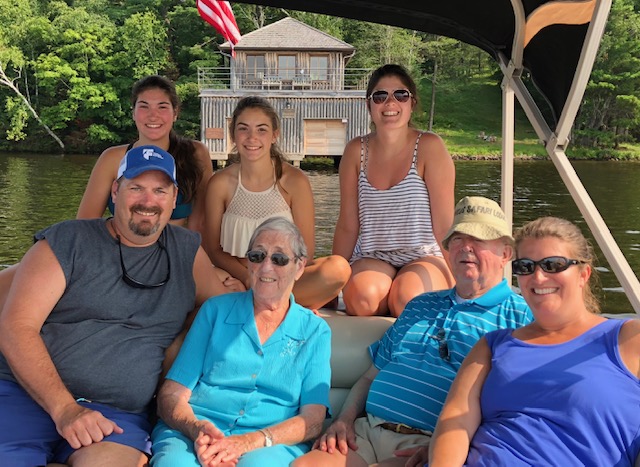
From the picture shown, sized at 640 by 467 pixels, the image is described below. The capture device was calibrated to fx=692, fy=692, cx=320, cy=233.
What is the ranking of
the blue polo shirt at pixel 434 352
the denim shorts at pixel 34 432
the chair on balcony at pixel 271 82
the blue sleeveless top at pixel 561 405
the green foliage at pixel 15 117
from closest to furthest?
the blue sleeveless top at pixel 561 405
the denim shorts at pixel 34 432
the blue polo shirt at pixel 434 352
the chair on balcony at pixel 271 82
the green foliage at pixel 15 117

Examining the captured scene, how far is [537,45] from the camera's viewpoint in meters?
2.92

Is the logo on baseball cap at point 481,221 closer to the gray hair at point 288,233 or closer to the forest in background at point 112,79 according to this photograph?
the gray hair at point 288,233

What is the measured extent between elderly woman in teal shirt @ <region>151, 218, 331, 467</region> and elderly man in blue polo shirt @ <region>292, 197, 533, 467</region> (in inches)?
5.3

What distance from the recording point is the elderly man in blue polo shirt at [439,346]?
2.17 meters

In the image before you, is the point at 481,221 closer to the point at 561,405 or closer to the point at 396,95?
the point at 561,405

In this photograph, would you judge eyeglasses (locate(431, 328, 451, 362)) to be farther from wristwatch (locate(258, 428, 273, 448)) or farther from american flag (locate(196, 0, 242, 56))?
american flag (locate(196, 0, 242, 56))

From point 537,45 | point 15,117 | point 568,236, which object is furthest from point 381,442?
point 15,117

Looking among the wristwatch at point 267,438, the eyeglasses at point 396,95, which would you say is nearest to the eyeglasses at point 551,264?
the wristwatch at point 267,438

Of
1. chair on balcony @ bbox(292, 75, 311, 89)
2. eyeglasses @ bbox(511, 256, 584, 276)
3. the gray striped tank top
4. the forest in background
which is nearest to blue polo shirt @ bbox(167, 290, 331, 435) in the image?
eyeglasses @ bbox(511, 256, 584, 276)

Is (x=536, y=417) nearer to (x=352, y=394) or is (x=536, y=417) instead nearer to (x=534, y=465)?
(x=534, y=465)

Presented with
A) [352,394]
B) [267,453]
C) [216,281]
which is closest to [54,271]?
[216,281]

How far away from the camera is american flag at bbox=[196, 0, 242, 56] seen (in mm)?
13864

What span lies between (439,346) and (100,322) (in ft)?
3.70

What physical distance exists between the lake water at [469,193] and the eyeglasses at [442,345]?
7100mm
